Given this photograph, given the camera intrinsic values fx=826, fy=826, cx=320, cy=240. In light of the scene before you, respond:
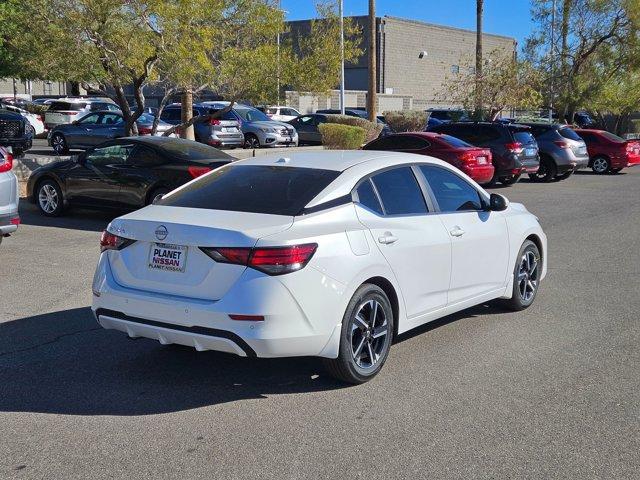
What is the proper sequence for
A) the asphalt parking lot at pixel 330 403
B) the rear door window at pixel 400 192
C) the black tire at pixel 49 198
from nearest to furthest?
the asphalt parking lot at pixel 330 403
the rear door window at pixel 400 192
the black tire at pixel 49 198

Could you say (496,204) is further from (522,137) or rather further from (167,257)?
(522,137)

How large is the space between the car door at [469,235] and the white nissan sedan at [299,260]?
2 cm

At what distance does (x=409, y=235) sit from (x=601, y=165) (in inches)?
888

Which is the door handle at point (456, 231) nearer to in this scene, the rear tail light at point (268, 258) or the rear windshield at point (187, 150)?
the rear tail light at point (268, 258)

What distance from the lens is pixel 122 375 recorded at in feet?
19.5

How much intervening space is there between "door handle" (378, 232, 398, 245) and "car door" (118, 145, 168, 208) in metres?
7.73

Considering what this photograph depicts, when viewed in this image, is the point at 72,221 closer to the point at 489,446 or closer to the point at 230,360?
the point at 230,360

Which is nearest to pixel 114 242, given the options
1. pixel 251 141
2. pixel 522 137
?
pixel 522 137

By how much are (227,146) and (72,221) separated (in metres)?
14.7

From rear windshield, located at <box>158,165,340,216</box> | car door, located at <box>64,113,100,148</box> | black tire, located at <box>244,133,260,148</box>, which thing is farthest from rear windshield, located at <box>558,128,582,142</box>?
rear windshield, located at <box>158,165,340,216</box>

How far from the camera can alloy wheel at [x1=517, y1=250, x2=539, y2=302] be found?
310 inches

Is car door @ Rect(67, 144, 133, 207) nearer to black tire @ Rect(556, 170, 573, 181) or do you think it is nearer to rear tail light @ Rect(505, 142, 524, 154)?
rear tail light @ Rect(505, 142, 524, 154)

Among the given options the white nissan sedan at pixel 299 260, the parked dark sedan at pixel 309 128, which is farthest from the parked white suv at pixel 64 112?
the white nissan sedan at pixel 299 260

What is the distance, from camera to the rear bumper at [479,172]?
18.8m
